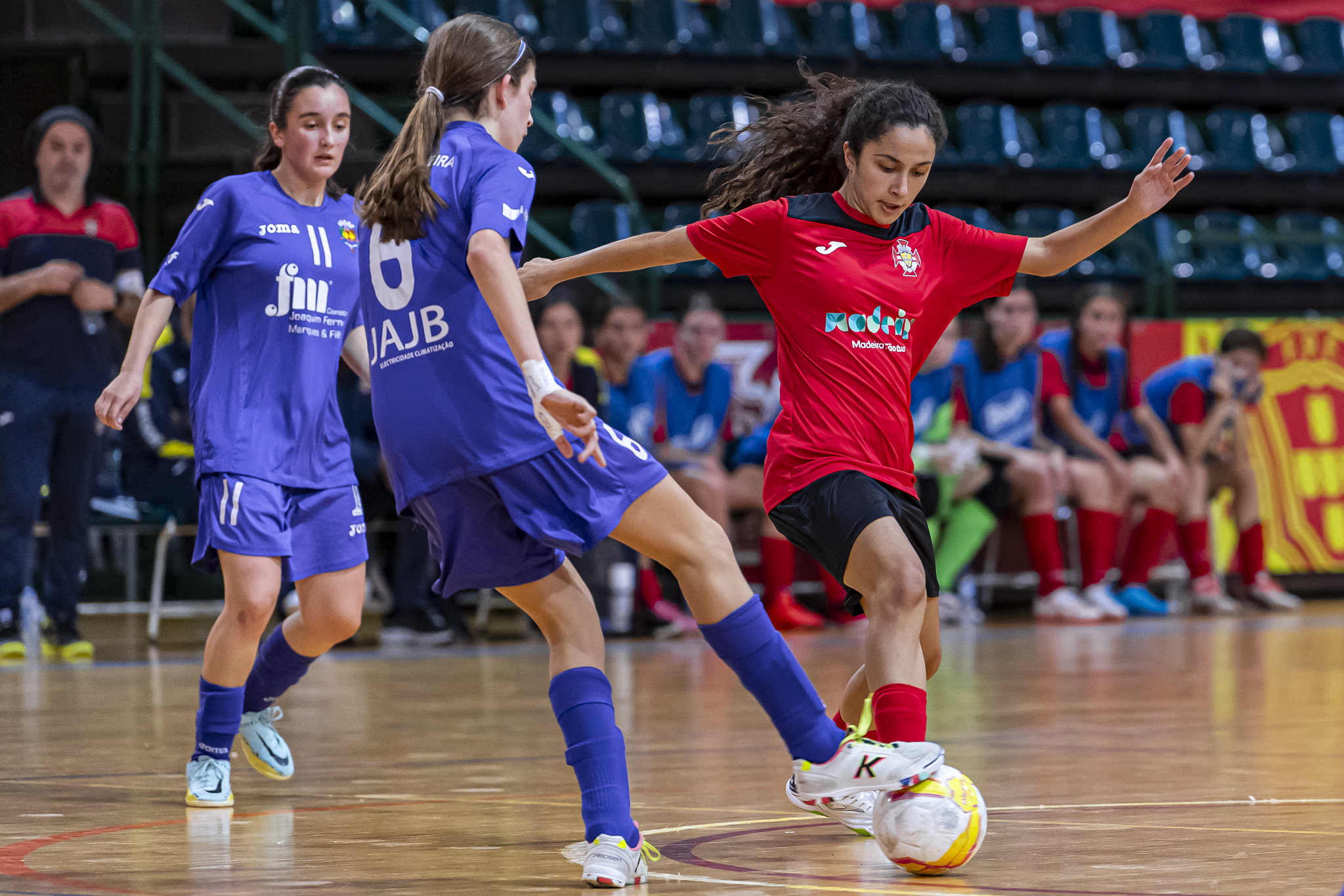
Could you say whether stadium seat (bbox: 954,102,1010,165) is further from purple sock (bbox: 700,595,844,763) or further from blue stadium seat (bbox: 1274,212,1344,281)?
purple sock (bbox: 700,595,844,763)

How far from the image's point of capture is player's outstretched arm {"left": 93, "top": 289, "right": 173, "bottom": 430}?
3.97m

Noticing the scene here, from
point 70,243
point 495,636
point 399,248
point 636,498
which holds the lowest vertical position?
point 495,636

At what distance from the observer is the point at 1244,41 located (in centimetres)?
1648

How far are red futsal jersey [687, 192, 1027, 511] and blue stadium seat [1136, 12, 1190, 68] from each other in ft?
42.5

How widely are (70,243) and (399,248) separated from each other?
230 inches

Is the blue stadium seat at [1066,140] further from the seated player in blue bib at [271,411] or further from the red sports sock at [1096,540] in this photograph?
the seated player in blue bib at [271,411]

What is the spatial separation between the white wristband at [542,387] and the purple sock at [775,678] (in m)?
0.56

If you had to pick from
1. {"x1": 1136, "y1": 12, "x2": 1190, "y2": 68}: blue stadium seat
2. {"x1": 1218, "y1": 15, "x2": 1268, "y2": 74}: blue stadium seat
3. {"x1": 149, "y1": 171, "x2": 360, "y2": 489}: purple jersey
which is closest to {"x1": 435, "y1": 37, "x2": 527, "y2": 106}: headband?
{"x1": 149, "y1": 171, "x2": 360, "y2": 489}: purple jersey

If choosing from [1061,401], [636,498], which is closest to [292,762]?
[636,498]

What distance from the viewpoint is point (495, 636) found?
10070 mm

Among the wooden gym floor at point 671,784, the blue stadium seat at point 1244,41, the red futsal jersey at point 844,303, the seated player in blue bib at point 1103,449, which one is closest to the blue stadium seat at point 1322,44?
the blue stadium seat at point 1244,41

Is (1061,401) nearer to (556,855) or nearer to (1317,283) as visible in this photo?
(1317,283)

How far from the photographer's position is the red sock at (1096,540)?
36.1ft

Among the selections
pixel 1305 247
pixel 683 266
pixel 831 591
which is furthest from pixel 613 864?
pixel 1305 247
